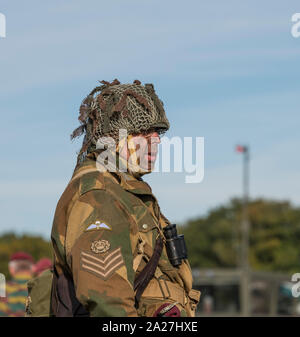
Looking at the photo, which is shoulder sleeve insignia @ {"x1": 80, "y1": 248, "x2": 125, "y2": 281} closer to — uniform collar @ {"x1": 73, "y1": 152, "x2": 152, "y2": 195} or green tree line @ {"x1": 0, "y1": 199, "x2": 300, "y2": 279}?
uniform collar @ {"x1": 73, "y1": 152, "x2": 152, "y2": 195}

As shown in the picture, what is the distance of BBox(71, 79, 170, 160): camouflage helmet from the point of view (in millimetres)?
4121

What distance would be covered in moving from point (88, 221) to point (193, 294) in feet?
2.94

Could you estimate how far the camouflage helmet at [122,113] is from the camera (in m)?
4.12

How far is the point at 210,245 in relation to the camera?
102125 mm

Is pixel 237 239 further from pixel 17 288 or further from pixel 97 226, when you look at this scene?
pixel 97 226

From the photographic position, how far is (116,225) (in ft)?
12.0

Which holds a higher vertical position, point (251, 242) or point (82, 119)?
point (251, 242)

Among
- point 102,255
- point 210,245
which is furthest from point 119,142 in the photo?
point 210,245

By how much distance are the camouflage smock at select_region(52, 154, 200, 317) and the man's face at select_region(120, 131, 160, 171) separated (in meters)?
0.10

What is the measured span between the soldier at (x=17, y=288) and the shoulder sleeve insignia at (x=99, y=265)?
838 cm

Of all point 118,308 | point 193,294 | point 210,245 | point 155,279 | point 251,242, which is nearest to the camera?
point 118,308

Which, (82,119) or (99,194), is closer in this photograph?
(99,194)
